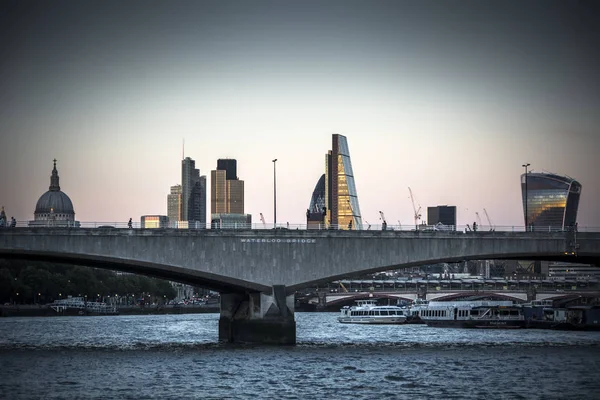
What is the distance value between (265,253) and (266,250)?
33 cm

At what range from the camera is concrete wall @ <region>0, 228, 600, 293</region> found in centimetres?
10700

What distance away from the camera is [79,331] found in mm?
159500

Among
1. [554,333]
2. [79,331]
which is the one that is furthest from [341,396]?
[79,331]

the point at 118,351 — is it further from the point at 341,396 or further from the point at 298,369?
the point at 341,396

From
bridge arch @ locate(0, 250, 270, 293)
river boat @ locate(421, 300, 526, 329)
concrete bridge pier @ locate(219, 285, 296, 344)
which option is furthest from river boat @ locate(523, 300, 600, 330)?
bridge arch @ locate(0, 250, 270, 293)

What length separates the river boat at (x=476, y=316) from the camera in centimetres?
16562

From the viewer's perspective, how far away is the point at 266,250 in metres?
113

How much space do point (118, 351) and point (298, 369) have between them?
2694cm

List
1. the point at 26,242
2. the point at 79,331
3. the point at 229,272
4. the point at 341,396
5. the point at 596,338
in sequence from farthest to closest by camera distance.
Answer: the point at 79,331
the point at 596,338
the point at 229,272
the point at 26,242
the point at 341,396

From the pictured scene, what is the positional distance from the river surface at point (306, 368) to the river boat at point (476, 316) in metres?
31.4

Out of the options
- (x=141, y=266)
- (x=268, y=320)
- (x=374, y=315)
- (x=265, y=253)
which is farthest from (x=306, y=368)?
(x=374, y=315)

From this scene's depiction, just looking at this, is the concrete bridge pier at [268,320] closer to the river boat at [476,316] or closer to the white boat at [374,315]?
the river boat at [476,316]

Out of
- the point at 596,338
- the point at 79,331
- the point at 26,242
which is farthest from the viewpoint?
the point at 79,331

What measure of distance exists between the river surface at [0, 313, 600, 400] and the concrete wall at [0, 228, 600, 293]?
303 inches
